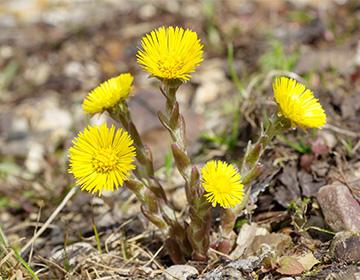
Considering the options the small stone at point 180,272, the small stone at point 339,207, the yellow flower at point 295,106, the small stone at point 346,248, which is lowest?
the small stone at point 180,272

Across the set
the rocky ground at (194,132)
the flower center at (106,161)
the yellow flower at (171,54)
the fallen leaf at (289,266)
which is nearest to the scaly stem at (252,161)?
the rocky ground at (194,132)

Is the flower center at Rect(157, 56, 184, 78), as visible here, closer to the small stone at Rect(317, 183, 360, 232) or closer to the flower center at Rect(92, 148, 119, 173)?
the flower center at Rect(92, 148, 119, 173)

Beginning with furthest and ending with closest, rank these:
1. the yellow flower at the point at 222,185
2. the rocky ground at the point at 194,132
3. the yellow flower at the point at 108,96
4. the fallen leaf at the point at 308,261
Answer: the rocky ground at the point at 194,132 < the yellow flower at the point at 108,96 < the fallen leaf at the point at 308,261 < the yellow flower at the point at 222,185

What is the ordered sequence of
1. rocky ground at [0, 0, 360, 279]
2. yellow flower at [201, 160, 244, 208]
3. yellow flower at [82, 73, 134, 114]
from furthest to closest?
1. rocky ground at [0, 0, 360, 279]
2. yellow flower at [82, 73, 134, 114]
3. yellow flower at [201, 160, 244, 208]

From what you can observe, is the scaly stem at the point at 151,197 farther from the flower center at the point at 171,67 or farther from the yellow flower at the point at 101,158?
the flower center at the point at 171,67

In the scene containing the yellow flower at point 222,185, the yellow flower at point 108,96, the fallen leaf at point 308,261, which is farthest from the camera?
the yellow flower at point 108,96

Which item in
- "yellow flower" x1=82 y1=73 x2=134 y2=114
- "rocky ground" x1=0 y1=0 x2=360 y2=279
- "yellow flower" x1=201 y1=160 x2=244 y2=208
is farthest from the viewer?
"rocky ground" x1=0 y1=0 x2=360 y2=279

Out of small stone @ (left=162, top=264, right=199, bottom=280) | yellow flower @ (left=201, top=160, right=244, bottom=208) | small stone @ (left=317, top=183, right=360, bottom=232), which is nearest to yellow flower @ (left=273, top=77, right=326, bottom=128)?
yellow flower @ (left=201, top=160, right=244, bottom=208)
